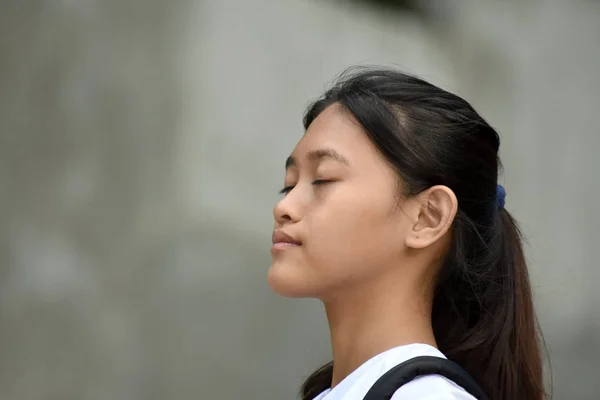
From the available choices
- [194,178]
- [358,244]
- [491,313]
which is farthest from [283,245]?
[194,178]

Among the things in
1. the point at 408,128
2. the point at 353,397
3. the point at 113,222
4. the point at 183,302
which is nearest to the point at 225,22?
the point at 113,222

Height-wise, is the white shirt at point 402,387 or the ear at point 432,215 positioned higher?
the ear at point 432,215

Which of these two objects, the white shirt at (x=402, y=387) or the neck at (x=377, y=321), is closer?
the white shirt at (x=402, y=387)

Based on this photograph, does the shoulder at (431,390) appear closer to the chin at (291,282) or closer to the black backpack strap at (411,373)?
the black backpack strap at (411,373)

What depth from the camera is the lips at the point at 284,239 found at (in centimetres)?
116

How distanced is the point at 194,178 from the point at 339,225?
0.78 metres

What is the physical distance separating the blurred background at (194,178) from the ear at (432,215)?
2.44 ft

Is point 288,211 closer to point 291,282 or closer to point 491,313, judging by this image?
point 291,282

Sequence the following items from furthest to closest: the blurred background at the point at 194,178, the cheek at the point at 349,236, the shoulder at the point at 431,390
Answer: the blurred background at the point at 194,178
the cheek at the point at 349,236
the shoulder at the point at 431,390

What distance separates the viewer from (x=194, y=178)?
1.85 m

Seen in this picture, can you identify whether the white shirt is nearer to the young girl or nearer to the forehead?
the young girl

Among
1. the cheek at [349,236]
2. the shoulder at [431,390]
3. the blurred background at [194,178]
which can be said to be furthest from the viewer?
the blurred background at [194,178]

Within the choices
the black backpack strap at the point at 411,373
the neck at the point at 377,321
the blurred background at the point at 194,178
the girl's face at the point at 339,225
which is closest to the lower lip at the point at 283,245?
the girl's face at the point at 339,225

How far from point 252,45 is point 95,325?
739mm
